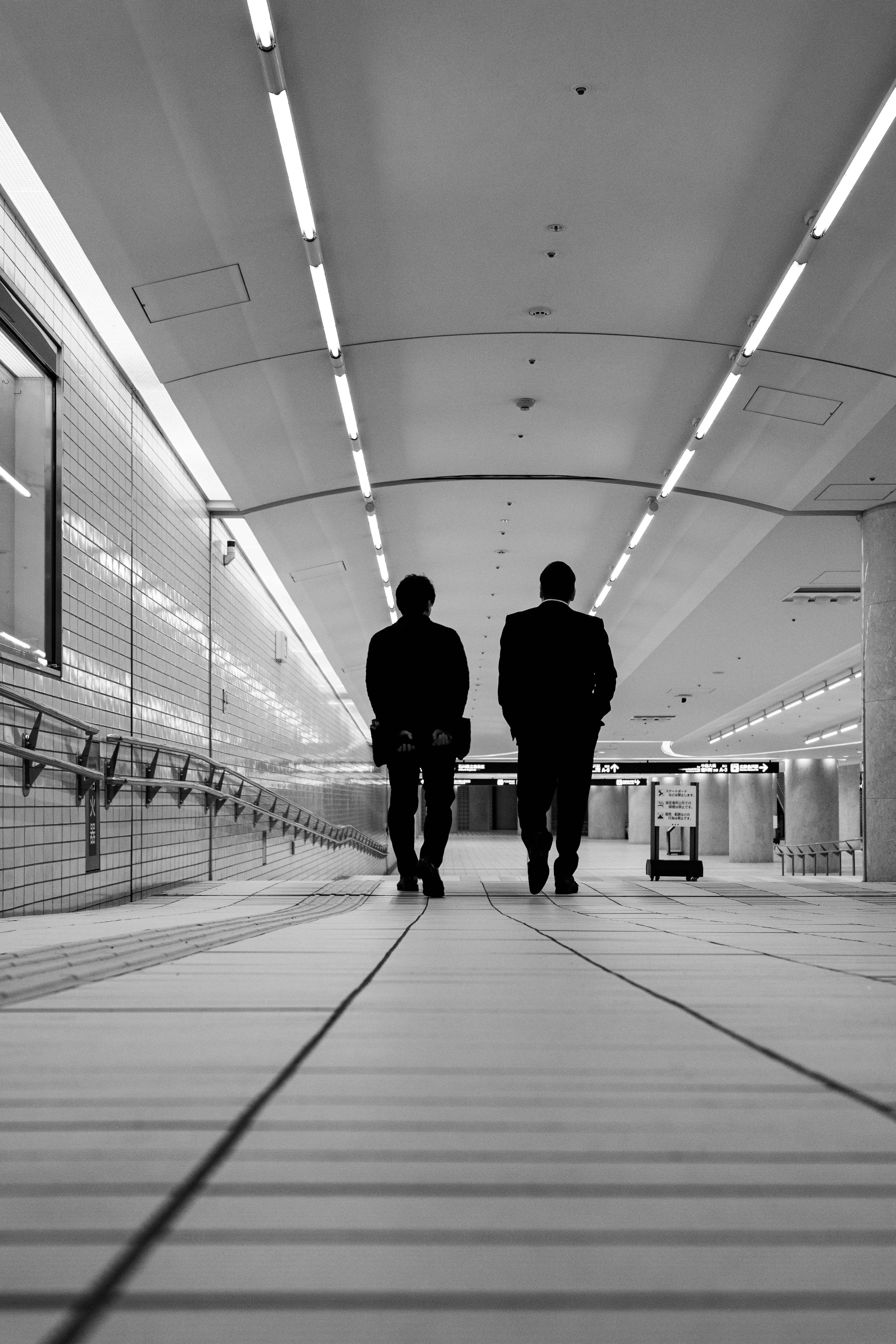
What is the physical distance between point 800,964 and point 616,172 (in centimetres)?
479

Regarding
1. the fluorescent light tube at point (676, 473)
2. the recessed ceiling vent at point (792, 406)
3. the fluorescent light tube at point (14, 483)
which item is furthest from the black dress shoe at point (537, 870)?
the fluorescent light tube at point (676, 473)

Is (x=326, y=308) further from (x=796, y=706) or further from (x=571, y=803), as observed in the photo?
(x=796, y=706)

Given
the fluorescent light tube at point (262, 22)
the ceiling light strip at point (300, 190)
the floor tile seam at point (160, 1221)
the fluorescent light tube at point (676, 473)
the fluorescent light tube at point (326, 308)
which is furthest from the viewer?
the fluorescent light tube at point (676, 473)

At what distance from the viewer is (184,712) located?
9.70 m

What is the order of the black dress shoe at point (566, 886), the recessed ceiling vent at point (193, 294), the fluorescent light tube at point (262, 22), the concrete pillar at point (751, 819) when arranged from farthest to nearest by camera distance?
the concrete pillar at point (751, 819), the recessed ceiling vent at point (193, 294), the black dress shoe at point (566, 886), the fluorescent light tube at point (262, 22)

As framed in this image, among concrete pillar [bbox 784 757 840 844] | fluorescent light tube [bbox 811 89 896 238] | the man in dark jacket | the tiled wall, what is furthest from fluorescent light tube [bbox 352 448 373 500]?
concrete pillar [bbox 784 757 840 844]

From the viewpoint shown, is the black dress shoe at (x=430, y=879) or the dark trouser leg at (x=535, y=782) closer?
the black dress shoe at (x=430, y=879)

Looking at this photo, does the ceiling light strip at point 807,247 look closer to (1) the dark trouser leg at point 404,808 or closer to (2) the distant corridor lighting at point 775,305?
(2) the distant corridor lighting at point 775,305

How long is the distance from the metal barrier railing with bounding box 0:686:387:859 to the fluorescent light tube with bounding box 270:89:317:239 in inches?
117

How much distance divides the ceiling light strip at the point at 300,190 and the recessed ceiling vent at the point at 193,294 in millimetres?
480

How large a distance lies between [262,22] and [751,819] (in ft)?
132

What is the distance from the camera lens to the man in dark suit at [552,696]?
6227 millimetres

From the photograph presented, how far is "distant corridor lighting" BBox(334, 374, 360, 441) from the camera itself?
8469 mm

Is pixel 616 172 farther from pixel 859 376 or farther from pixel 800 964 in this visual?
pixel 800 964
